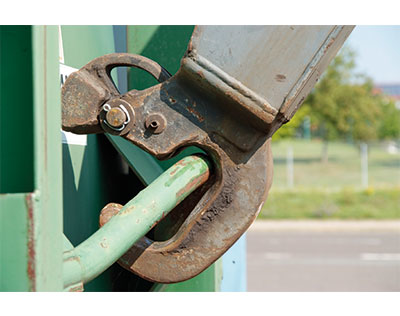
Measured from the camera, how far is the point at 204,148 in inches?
55.7

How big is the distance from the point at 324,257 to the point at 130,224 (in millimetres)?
9200

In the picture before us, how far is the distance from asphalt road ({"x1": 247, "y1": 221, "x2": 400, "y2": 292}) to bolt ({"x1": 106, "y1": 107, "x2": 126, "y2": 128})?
6.46 meters

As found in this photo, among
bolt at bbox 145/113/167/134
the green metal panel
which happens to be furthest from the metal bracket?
the green metal panel

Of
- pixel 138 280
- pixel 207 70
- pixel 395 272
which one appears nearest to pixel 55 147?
pixel 207 70

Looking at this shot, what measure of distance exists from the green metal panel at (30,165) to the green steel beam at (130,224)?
0.11 meters

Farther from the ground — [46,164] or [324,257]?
[46,164]

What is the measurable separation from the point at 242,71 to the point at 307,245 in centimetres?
1032

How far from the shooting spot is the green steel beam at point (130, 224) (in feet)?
3.64

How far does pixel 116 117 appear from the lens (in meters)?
1.41

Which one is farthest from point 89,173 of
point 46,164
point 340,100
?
point 340,100

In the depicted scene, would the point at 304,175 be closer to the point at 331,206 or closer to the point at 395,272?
the point at 331,206

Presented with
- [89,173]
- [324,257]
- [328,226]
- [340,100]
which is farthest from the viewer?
[340,100]

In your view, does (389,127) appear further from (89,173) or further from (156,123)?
(156,123)

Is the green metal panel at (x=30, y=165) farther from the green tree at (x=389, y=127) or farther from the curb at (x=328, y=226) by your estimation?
the green tree at (x=389, y=127)
